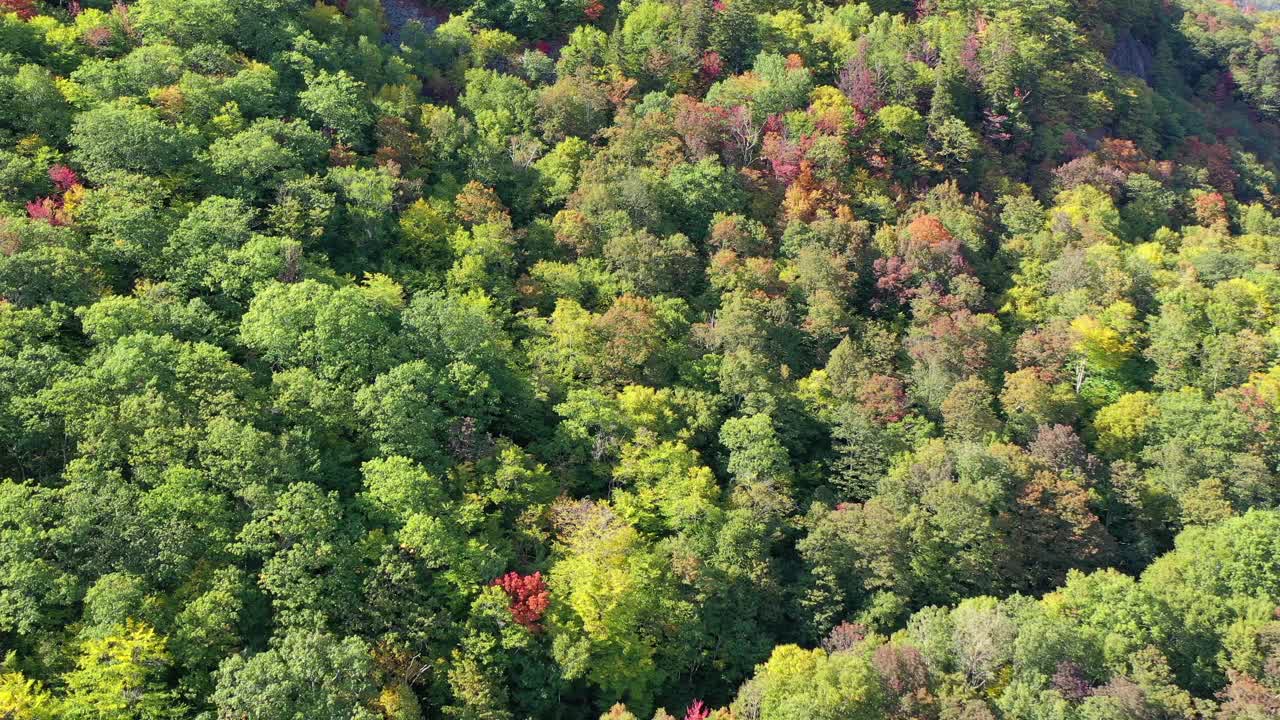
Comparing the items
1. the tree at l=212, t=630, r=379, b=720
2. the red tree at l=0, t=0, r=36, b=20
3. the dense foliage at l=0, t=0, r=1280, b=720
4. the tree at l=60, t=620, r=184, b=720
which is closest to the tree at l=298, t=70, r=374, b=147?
the dense foliage at l=0, t=0, r=1280, b=720

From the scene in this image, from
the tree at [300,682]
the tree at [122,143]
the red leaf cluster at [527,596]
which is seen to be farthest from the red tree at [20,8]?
the red leaf cluster at [527,596]

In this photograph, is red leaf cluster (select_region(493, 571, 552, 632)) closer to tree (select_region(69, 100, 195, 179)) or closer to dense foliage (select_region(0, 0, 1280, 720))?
dense foliage (select_region(0, 0, 1280, 720))

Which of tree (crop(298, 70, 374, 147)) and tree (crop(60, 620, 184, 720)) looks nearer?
tree (crop(60, 620, 184, 720))

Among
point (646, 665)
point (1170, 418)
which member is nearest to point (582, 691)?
point (646, 665)

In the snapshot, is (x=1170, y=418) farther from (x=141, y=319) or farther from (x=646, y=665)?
(x=141, y=319)

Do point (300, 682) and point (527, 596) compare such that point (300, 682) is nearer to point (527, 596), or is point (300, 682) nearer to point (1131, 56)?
point (527, 596)

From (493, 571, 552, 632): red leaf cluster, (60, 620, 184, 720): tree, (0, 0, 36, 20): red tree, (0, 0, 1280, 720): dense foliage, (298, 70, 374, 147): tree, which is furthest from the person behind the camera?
(298, 70, 374, 147): tree
